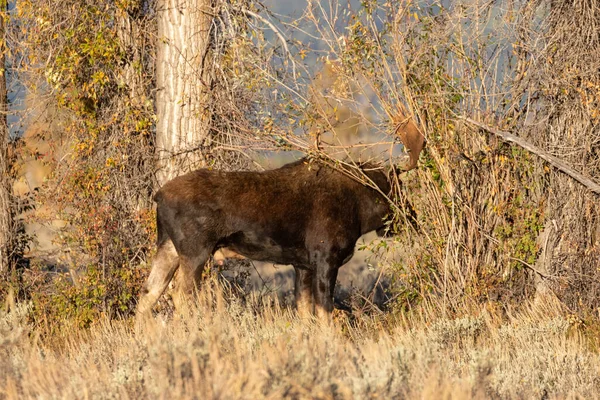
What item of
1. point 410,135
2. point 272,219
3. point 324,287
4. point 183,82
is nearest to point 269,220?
point 272,219

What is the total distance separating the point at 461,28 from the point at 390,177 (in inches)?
74.8

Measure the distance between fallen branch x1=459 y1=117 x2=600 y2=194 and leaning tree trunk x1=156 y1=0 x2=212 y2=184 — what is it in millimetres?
3243

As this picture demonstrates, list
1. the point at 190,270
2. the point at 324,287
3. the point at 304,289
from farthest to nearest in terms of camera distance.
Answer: the point at 304,289
the point at 324,287
the point at 190,270

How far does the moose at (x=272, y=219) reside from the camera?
914cm

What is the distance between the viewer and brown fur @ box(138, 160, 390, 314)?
9.14 metres

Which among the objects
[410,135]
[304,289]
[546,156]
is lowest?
[304,289]

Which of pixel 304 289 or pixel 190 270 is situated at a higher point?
pixel 190 270

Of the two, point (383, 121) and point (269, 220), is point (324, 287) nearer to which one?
point (269, 220)

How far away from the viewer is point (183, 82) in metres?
10.6

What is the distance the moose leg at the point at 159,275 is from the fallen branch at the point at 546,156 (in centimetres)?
341

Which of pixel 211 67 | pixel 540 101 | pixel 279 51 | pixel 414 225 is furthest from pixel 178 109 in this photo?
pixel 540 101

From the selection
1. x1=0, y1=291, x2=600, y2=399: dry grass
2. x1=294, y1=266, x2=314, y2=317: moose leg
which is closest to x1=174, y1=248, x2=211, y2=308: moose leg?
x1=0, y1=291, x2=600, y2=399: dry grass

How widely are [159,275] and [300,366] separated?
4475mm

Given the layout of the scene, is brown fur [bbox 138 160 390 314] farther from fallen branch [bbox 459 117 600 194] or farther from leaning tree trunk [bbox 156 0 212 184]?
fallen branch [bbox 459 117 600 194]
